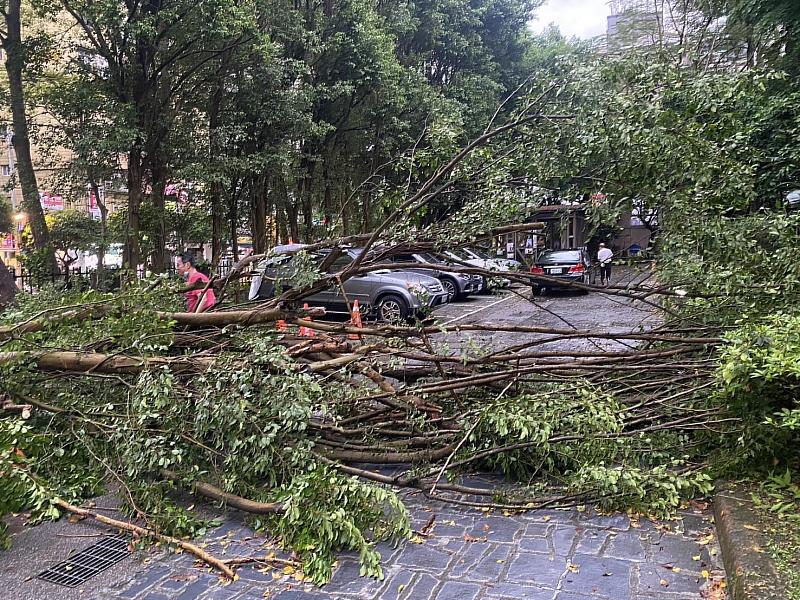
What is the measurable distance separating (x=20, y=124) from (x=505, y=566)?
1388cm

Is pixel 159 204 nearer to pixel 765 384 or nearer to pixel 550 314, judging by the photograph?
pixel 550 314

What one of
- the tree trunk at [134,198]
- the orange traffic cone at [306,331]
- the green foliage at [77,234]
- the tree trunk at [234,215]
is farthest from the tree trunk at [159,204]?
the orange traffic cone at [306,331]

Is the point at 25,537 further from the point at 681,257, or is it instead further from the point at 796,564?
the point at 681,257

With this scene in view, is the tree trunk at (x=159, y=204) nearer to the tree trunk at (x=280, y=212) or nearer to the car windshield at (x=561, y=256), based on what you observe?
the tree trunk at (x=280, y=212)

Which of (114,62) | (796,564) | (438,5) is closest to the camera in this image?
(796,564)

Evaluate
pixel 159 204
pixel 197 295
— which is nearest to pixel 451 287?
pixel 159 204

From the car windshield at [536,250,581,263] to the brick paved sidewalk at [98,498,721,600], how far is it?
16.1m

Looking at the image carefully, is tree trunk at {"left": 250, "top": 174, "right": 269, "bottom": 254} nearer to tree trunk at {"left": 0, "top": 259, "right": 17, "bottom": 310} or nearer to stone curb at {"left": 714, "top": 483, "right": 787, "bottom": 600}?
tree trunk at {"left": 0, "top": 259, "right": 17, "bottom": 310}

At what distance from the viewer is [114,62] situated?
13.2 meters

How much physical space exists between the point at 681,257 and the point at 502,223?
5.23 ft

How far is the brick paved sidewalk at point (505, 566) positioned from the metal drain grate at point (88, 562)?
28 centimetres

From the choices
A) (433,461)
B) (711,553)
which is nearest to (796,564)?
(711,553)

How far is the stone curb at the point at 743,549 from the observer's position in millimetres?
3109

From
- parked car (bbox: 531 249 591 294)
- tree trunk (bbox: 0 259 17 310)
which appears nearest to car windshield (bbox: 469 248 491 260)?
tree trunk (bbox: 0 259 17 310)
